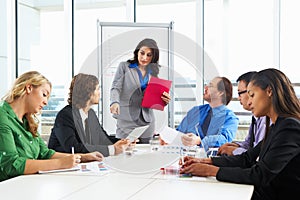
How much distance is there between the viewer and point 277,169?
152 centimetres

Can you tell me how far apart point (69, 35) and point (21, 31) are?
665 millimetres

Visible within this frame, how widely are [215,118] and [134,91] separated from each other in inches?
26.5

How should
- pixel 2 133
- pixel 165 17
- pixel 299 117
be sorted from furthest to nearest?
1. pixel 165 17
2. pixel 2 133
3. pixel 299 117

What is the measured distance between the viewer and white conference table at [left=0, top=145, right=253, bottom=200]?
1.38 meters

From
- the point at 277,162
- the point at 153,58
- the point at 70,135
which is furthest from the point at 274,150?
the point at 153,58

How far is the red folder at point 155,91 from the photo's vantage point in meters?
2.47

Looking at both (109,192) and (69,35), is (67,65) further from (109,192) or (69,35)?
(109,192)

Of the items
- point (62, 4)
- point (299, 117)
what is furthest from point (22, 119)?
point (62, 4)

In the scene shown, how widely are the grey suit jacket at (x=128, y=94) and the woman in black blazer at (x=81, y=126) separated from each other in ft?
0.69

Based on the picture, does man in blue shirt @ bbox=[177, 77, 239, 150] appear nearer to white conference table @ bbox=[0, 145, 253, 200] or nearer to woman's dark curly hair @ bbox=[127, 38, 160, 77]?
woman's dark curly hair @ bbox=[127, 38, 160, 77]

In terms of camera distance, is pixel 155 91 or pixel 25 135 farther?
pixel 155 91

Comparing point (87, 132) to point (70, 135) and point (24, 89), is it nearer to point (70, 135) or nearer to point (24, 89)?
point (70, 135)

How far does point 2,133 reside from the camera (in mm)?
1784

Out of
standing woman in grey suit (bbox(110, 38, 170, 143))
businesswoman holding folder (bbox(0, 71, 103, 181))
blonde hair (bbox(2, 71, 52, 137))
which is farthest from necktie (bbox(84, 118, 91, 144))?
blonde hair (bbox(2, 71, 52, 137))
